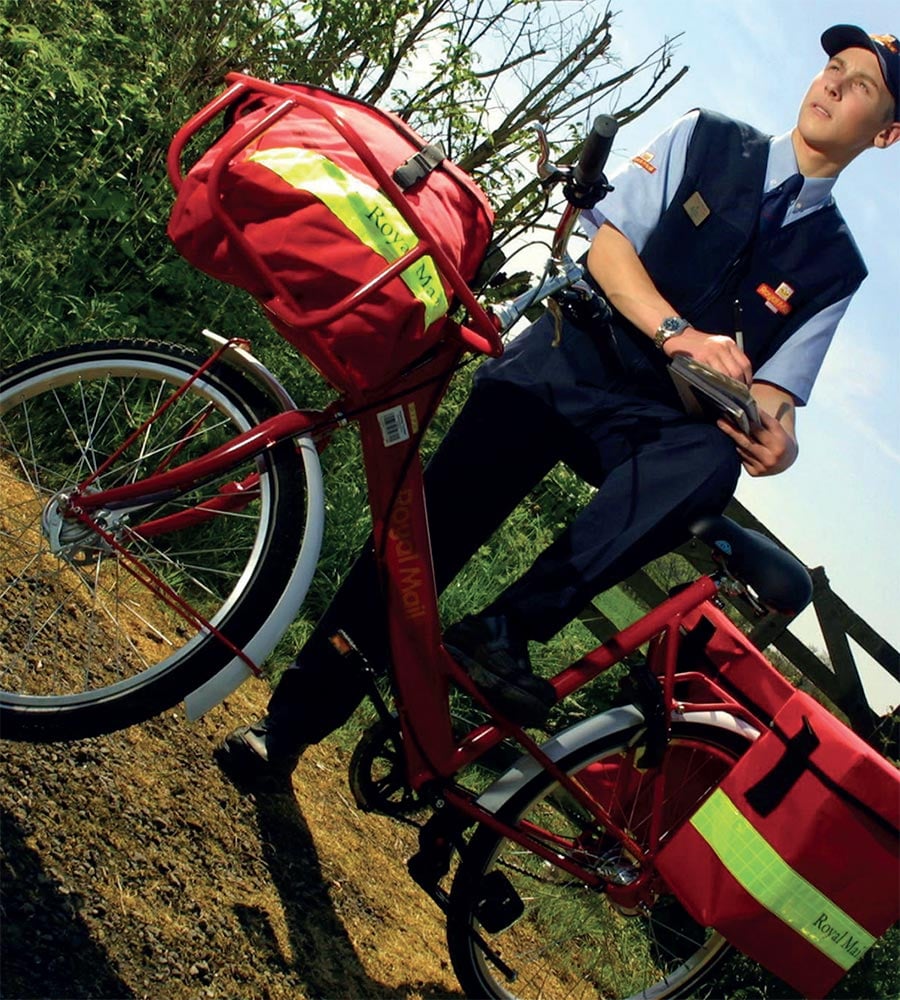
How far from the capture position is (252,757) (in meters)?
2.75

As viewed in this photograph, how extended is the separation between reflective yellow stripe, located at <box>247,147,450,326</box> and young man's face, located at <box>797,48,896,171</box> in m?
1.19

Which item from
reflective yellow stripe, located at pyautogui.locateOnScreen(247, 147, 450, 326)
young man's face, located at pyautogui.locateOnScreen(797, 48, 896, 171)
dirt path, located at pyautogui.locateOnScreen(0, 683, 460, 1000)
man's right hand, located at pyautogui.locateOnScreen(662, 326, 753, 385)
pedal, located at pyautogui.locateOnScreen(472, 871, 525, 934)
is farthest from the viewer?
pedal, located at pyautogui.locateOnScreen(472, 871, 525, 934)

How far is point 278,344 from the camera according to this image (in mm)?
4488

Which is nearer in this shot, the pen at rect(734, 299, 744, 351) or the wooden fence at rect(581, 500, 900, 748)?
the pen at rect(734, 299, 744, 351)

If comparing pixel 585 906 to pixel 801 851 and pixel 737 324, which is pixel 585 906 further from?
pixel 737 324

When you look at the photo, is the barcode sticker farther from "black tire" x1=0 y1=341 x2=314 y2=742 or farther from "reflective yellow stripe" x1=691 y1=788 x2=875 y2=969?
"reflective yellow stripe" x1=691 y1=788 x2=875 y2=969

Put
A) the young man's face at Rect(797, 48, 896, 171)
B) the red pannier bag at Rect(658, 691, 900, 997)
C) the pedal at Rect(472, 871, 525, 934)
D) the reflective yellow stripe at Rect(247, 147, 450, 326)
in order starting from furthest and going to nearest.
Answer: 1. the pedal at Rect(472, 871, 525, 934)
2. the young man's face at Rect(797, 48, 896, 171)
3. the red pannier bag at Rect(658, 691, 900, 997)
4. the reflective yellow stripe at Rect(247, 147, 450, 326)

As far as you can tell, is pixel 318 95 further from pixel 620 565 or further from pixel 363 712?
pixel 363 712

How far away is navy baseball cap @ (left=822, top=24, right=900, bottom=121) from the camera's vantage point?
2456mm

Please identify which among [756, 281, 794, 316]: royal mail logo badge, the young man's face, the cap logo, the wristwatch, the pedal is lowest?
the pedal

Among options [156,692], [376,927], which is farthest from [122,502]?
[376,927]

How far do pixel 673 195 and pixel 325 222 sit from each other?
3.39 feet

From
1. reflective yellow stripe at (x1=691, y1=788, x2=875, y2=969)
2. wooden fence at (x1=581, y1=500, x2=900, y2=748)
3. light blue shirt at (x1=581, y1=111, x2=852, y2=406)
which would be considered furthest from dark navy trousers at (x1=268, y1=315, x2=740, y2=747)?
wooden fence at (x1=581, y1=500, x2=900, y2=748)

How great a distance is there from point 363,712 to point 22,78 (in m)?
2.77
